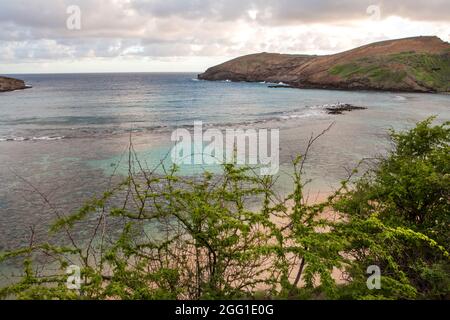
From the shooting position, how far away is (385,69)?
98938 mm

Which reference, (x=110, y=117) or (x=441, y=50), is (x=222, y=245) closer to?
(x=110, y=117)

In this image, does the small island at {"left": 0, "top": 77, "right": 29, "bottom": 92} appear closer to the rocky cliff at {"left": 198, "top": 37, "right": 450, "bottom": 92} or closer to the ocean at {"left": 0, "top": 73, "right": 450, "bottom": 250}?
the ocean at {"left": 0, "top": 73, "right": 450, "bottom": 250}

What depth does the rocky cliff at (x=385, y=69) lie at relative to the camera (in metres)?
91.8

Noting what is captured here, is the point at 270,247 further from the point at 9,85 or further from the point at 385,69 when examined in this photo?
the point at 9,85

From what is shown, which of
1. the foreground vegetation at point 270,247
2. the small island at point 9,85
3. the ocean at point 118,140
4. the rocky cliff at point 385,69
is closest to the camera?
the foreground vegetation at point 270,247

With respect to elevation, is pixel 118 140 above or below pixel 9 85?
below

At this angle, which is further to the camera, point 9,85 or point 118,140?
point 9,85

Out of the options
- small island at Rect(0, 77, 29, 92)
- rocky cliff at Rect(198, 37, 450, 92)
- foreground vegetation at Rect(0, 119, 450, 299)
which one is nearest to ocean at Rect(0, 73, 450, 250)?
Result: foreground vegetation at Rect(0, 119, 450, 299)

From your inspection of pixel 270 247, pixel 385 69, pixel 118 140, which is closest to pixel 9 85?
pixel 118 140

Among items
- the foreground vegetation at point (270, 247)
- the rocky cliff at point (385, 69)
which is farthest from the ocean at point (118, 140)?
the rocky cliff at point (385, 69)

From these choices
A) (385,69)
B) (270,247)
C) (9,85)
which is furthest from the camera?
(9,85)

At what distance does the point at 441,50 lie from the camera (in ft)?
350

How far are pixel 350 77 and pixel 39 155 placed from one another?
291 ft

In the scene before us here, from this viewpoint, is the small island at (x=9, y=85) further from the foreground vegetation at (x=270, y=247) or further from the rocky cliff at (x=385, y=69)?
the foreground vegetation at (x=270, y=247)
